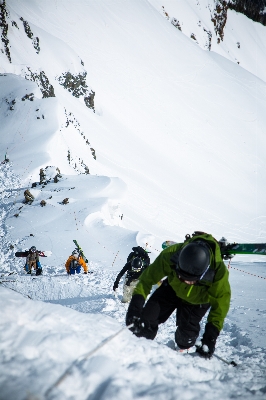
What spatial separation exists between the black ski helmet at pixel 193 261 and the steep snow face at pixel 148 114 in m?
13.1

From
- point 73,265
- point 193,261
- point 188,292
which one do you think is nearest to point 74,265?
point 73,265

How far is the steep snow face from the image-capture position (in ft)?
75.5

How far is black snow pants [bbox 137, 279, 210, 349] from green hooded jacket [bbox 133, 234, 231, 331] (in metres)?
0.15

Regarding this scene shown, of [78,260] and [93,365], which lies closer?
[93,365]

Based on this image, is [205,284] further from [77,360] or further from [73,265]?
[73,265]

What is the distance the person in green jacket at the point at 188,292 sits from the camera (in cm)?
230

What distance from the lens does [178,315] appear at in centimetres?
303

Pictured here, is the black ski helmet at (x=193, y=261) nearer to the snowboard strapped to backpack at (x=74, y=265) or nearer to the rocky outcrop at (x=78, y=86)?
the snowboard strapped to backpack at (x=74, y=265)

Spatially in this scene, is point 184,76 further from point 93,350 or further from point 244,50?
point 93,350

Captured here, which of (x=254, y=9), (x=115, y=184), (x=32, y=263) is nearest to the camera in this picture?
(x=32, y=263)

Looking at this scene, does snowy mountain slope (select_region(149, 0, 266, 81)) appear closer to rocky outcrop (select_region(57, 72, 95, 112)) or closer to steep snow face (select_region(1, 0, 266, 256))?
steep snow face (select_region(1, 0, 266, 256))

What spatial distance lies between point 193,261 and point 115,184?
14.5 meters

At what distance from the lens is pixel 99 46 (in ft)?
165

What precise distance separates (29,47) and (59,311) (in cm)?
3503
